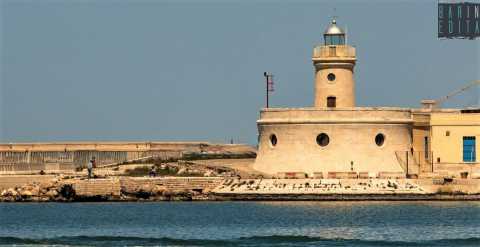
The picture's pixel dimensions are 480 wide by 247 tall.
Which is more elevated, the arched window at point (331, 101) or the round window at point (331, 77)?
the round window at point (331, 77)

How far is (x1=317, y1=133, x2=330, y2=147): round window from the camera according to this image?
357 ft

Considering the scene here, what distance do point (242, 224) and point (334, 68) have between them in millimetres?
25123

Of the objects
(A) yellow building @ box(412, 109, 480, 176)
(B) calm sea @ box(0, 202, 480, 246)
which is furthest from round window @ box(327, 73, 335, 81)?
(B) calm sea @ box(0, 202, 480, 246)

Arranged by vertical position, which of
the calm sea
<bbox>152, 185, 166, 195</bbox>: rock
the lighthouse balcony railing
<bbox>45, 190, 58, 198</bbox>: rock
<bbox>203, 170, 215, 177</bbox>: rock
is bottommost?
the calm sea

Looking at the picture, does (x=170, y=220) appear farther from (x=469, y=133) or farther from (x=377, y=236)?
(x=469, y=133)

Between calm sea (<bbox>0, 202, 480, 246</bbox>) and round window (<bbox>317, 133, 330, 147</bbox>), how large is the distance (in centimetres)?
622

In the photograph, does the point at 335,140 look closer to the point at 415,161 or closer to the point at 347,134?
the point at 347,134

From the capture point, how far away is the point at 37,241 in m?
78.0

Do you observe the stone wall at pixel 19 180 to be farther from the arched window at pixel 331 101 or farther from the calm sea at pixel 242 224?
the arched window at pixel 331 101

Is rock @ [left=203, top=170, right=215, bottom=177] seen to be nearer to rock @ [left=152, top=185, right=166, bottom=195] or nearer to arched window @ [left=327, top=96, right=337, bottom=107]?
rock @ [left=152, top=185, right=166, bottom=195]

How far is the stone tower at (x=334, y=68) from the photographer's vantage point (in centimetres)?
11138

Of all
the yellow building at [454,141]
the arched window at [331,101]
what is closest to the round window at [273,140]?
the arched window at [331,101]

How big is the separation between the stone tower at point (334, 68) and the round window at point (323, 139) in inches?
124

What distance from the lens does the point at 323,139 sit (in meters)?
109
